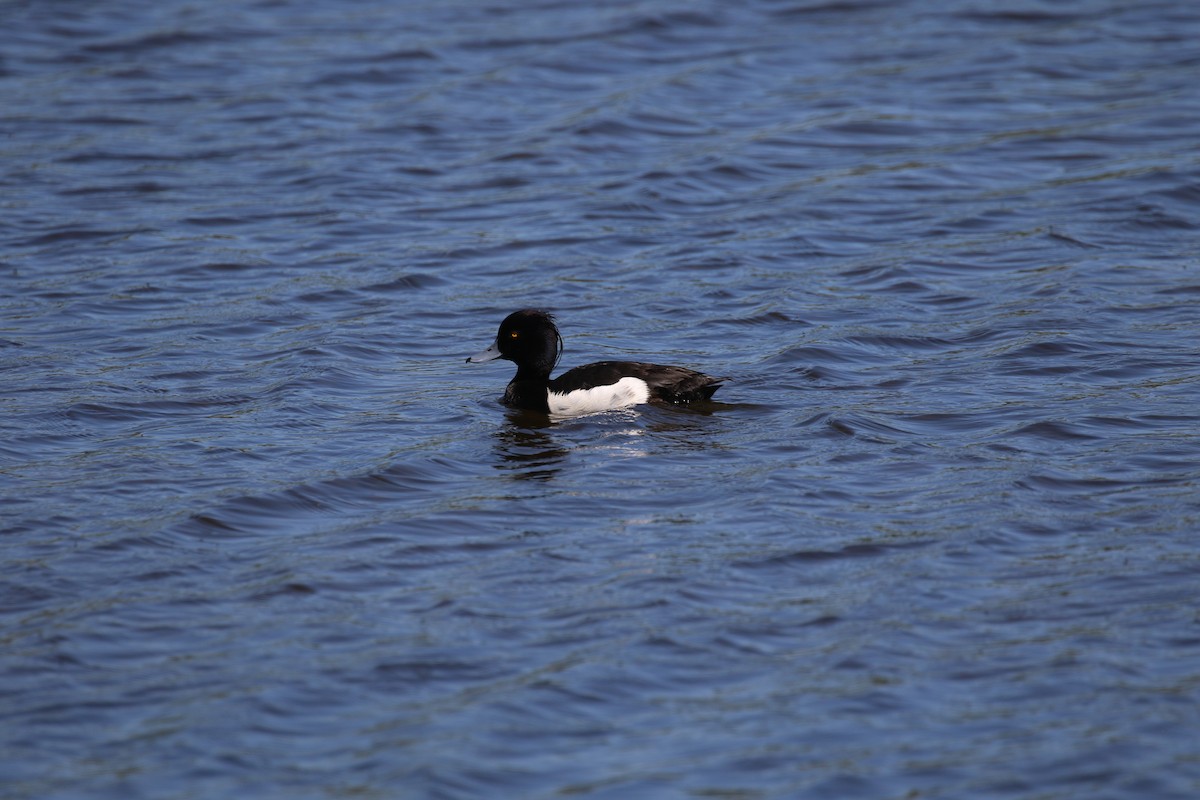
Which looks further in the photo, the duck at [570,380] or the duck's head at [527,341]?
the duck's head at [527,341]

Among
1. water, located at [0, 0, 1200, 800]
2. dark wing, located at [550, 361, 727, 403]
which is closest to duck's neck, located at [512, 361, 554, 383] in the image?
water, located at [0, 0, 1200, 800]

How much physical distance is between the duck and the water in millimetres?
188

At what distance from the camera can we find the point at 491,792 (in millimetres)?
5559

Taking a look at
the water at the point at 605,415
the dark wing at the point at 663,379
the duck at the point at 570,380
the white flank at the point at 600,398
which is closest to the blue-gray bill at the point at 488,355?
the duck at the point at 570,380

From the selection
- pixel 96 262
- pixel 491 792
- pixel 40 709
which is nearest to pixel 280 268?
pixel 96 262

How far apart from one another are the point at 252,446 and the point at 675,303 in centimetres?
407

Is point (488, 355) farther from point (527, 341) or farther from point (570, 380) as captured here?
point (570, 380)

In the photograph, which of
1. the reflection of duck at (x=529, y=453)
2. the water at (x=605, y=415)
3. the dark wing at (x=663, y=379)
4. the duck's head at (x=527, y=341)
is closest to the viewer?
the water at (x=605, y=415)

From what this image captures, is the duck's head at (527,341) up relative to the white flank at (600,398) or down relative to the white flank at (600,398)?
up

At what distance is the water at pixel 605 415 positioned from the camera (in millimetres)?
5953

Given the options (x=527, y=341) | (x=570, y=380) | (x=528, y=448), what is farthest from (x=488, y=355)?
(x=528, y=448)

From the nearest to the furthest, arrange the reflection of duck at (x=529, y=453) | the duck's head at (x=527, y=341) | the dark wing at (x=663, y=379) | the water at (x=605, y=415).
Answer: the water at (x=605, y=415) → the reflection of duck at (x=529, y=453) → the dark wing at (x=663, y=379) → the duck's head at (x=527, y=341)

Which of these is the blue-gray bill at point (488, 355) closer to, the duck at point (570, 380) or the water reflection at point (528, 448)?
the duck at point (570, 380)

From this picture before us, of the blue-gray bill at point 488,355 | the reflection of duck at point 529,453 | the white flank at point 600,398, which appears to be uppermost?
the blue-gray bill at point 488,355
